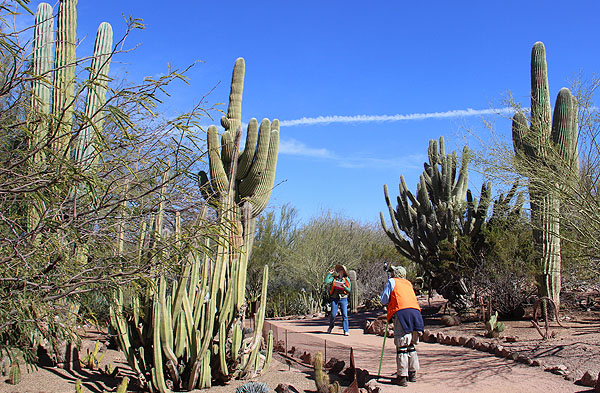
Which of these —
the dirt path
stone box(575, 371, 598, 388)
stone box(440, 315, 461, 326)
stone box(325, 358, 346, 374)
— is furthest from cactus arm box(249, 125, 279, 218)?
stone box(575, 371, 598, 388)

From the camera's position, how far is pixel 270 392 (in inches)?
251

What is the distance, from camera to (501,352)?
8273 millimetres

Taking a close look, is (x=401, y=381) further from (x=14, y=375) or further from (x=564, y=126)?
(x=564, y=126)

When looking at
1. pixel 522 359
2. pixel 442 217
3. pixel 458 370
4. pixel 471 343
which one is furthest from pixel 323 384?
pixel 442 217

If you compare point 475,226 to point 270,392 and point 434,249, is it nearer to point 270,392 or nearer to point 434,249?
point 434,249

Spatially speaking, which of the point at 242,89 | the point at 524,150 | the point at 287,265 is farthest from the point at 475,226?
the point at 287,265

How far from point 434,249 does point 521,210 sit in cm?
373

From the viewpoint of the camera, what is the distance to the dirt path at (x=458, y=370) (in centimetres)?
644

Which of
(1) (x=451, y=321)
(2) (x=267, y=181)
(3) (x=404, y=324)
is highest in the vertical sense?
(2) (x=267, y=181)

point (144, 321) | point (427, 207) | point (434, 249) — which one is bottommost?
point (144, 321)

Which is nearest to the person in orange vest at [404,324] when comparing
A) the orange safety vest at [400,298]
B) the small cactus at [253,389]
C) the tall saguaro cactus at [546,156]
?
the orange safety vest at [400,298]

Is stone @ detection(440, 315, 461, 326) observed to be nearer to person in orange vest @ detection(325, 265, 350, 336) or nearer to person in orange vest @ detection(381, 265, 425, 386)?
person in orange vest @ detection(325, 265, 350, 336)

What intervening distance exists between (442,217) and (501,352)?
610cm

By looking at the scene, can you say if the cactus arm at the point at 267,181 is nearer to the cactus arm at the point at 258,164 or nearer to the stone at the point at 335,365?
the cactus arm at the point at 258,164
